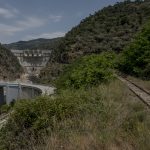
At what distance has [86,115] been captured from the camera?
10.5 m

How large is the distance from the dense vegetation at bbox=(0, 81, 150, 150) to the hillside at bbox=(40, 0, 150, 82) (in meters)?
58.1

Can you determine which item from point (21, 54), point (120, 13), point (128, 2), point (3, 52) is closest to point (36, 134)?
point (120, 13)

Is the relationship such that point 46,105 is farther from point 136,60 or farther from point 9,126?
point 136,60

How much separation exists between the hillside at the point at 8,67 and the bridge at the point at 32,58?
64.9ft

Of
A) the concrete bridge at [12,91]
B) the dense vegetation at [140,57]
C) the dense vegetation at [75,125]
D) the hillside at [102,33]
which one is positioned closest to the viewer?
the dense vegetation at [75,125]

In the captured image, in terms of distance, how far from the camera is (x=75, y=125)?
385 inches

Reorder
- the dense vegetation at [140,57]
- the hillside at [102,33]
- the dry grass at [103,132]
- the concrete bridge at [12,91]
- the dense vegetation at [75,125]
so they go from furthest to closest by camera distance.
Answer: the concrete bridge at [12,91], the hillside at [102,33], the dense vegetation at [140,57], the dense vegetation at [75,125], the dry grass at [103,132]

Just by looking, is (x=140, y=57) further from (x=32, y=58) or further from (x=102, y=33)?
(x=32, y=58)

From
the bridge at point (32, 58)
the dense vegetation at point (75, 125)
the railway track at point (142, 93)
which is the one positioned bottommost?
the bridge at point (32, 58)

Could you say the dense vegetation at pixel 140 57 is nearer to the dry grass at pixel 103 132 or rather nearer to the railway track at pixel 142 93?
the railway track at pixel 142 93

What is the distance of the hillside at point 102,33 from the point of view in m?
76.3

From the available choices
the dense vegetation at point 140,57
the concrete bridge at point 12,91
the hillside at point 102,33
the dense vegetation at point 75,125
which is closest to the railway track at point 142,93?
the dense vegetation at point 75,125

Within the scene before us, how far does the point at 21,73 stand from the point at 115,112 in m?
138

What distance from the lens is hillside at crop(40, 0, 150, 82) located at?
76.3 m
